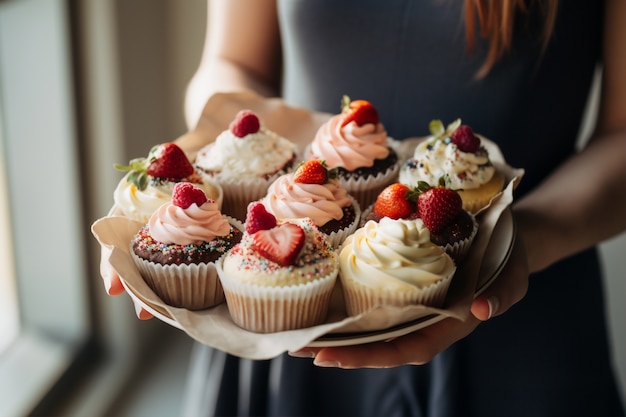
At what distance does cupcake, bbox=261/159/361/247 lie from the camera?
5.50 feet

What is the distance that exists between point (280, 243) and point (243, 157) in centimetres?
53

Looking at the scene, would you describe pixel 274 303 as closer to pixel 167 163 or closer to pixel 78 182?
pixel 167 163

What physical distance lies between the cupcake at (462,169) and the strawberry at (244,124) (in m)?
0.42

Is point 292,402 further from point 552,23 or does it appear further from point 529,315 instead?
point 552,23

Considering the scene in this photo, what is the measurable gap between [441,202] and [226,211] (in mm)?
613

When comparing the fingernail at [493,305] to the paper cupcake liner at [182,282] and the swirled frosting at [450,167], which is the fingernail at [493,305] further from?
the paper cupcake liner at [182,282]

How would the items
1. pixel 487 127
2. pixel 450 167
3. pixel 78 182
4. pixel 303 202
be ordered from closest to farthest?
pixel 303 202 < pixel 450 167 < pixel 487 127 < pixel 78 182

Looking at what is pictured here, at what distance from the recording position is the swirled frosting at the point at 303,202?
1670mm

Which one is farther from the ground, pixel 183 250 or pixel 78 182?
pixel 183 250

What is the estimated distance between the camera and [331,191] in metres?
1.74

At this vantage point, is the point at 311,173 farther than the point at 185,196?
Yes

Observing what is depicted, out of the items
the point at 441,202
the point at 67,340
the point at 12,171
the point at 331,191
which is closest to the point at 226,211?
the point at 331,191

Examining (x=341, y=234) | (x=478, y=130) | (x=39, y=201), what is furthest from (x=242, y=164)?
(x=39, y=201)

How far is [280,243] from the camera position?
147cm
